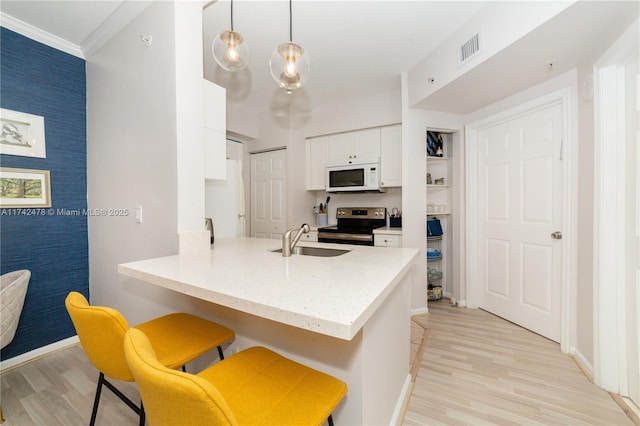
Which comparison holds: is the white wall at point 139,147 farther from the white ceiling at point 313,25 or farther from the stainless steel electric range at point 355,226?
the stainless steel electric range at point 355,226

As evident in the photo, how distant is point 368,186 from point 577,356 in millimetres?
2403

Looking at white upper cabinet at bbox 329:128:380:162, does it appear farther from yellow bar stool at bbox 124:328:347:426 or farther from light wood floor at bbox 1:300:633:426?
yellow bar stool at bbox 124:328:347:426

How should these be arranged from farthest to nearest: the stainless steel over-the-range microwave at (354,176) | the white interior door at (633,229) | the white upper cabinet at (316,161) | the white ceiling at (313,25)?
1. the white upper cabinet at (316,161)
2. the stainless steel over-the-range microwave at (354,176)
3. the white ceiling at (313,25)
4. the white interior door at (633,229)

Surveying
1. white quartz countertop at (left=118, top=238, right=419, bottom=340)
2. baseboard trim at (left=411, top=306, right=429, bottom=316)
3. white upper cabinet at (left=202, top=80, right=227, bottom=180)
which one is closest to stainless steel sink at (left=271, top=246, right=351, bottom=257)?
white quartz countertop at (left=118, top=238, right=419, bottom=340)

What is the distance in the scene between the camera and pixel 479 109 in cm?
298

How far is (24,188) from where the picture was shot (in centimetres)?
205

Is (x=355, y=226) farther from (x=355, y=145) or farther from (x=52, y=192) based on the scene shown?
(x=52, y=192)

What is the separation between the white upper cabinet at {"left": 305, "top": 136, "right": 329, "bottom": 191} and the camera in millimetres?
3879

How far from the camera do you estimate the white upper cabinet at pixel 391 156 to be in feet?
11.0

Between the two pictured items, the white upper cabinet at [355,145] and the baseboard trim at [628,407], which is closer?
the baseboard trim at [628,407]

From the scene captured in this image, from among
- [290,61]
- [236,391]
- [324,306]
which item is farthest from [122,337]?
[290,61]

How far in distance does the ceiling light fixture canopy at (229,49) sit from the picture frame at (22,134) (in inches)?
67.7

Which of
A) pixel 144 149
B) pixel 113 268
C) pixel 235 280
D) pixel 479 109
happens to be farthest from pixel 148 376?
pixel 479 109

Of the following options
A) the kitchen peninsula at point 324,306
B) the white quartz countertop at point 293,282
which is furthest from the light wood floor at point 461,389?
the white quartz countertop at point 293,282
